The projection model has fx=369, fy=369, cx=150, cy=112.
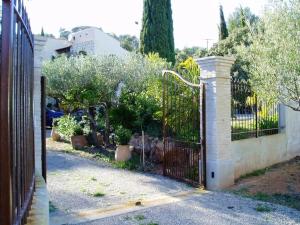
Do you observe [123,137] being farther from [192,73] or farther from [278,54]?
[278,54]

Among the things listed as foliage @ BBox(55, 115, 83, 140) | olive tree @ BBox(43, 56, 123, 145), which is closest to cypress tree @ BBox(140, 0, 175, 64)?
foliage @ BBox(55, 115, 83, 140)

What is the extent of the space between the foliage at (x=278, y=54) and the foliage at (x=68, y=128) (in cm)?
771

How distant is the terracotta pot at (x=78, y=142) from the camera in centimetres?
1341

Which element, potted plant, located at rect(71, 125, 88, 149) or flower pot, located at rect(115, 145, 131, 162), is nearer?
flower pot, located at rect(115, 145, 131, 162)

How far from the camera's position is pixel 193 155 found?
8430 mm

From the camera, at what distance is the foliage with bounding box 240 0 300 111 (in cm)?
688

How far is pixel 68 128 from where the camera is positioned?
14.2 m

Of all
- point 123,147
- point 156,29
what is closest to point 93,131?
point 123,147

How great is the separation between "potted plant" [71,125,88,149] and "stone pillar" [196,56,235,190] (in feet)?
21.8

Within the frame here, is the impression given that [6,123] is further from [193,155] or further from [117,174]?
[117,174]

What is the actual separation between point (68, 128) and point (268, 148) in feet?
25.1

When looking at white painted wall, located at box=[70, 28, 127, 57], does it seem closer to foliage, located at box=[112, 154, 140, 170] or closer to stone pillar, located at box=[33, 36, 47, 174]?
foliage, located at box=[112, 154, 140, 170]

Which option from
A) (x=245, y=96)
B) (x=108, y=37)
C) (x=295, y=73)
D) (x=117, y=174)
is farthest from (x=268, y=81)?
(x=108, y=37)

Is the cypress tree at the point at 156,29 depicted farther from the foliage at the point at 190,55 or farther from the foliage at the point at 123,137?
the foliage at the point at 123,137
